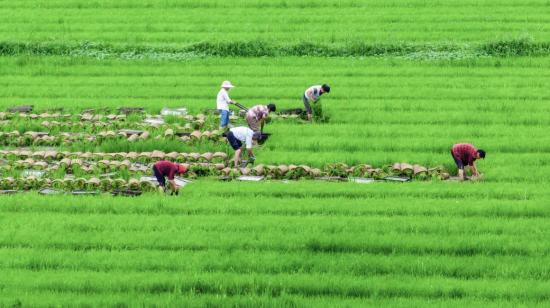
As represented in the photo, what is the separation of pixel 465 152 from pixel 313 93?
665 centimetres

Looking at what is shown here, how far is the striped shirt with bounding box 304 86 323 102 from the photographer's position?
2888 cm

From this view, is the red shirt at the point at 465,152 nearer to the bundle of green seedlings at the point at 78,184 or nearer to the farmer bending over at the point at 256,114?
the farmer bending over at the point at 256,114

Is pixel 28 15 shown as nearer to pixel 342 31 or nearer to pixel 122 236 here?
pixel 342 31

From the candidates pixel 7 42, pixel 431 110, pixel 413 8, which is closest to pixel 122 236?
pixel 431 110

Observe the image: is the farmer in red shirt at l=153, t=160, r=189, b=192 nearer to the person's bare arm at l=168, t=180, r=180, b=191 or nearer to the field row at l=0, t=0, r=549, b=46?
the person's bare arm at l=168, t=180, r=180, b=191

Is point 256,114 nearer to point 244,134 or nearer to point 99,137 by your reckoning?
point 244,134

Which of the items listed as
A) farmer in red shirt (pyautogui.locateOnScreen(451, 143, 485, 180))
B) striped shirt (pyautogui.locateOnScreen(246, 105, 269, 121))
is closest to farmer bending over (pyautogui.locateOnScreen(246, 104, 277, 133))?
striped shirt (pyautogui.locateOnScreen(246, 105, 269, 121))

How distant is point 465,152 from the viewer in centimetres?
2373

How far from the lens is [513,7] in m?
40.7

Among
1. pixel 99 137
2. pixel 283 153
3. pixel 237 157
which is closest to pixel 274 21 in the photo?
pixel 99 137

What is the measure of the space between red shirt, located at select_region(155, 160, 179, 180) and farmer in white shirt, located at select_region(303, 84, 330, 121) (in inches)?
266

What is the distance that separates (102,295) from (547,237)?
30.6 ft

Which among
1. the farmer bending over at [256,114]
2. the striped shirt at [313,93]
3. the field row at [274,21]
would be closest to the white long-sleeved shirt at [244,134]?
the farmer bending over at [256,114]

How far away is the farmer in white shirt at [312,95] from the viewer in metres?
28.7
